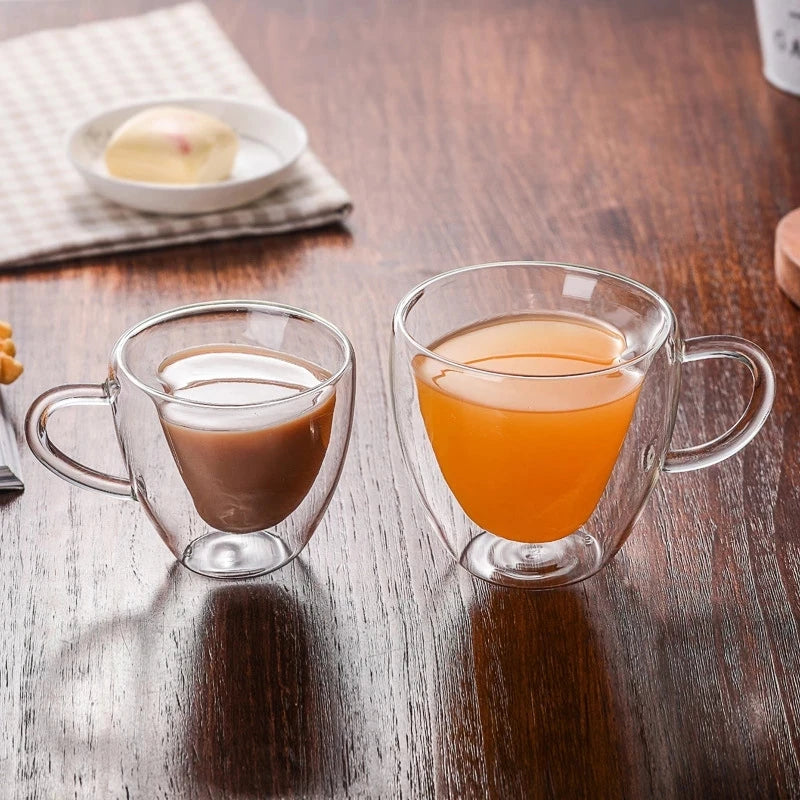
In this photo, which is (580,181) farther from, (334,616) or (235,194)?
(334,616)

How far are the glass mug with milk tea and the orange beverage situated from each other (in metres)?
0.06

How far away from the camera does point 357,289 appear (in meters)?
0.92

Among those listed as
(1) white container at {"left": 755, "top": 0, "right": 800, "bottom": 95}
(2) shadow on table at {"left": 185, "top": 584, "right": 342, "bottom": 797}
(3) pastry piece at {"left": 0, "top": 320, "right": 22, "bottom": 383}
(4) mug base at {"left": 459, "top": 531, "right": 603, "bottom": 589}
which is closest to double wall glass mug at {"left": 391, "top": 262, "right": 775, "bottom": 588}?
(4) mug base at {"left": 459, "top": 531, "right": 603, "bottom": 589}

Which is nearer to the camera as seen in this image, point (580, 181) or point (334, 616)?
point (334, 616)

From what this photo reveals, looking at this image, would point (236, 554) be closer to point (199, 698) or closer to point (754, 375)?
point (199, 698)

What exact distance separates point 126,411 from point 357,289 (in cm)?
38

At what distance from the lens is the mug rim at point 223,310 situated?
536 millimetres

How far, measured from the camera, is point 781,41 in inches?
49.4

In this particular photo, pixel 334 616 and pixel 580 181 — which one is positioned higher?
pixel 334 616

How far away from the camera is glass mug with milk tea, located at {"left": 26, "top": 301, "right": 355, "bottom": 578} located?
1.81ft

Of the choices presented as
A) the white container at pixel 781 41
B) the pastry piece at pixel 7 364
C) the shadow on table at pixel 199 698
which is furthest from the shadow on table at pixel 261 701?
the white container at pixel 781 41

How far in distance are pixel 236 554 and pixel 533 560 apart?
16 cm

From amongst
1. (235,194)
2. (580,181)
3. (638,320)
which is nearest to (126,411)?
(638,320)

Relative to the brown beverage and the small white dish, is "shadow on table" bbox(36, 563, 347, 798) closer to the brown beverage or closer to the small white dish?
the brown beverage
